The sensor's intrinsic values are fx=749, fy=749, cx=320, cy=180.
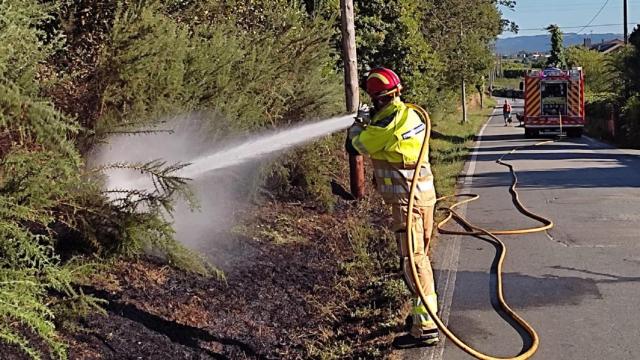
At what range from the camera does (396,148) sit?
5379 mm

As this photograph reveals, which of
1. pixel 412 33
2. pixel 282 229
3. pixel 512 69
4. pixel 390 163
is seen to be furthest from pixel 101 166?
pixel 512 69

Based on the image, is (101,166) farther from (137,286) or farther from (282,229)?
(282,229)

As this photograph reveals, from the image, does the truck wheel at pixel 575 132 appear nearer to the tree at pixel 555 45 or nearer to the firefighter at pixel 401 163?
the firefighter at pixel 401 163

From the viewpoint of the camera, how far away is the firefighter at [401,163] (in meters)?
5.38

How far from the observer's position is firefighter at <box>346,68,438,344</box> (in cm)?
538

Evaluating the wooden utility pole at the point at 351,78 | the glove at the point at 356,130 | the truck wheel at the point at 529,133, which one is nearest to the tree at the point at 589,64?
the truck wheel at the point at 529,133

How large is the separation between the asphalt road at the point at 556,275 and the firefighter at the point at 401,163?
1.18ft

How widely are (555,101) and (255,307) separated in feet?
84.6

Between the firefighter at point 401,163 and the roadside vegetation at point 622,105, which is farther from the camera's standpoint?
the roadside vegetation at point 622,105

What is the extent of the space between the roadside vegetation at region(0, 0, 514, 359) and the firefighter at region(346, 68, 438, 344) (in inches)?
16.8

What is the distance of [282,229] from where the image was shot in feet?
27.6

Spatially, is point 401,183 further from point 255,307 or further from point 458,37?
point 458,37

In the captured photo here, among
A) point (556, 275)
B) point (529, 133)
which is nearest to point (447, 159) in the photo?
point (529, 133)

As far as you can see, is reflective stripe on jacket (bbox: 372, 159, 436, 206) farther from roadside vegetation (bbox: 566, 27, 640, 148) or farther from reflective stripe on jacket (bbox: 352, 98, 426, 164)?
roadside vegetation (bbox: 566, 27, 640, 148)
